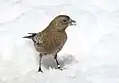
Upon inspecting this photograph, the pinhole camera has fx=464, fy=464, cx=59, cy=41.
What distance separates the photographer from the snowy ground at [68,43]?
3672mm

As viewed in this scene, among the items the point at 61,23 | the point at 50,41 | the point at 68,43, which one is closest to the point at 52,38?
the point at 50,41

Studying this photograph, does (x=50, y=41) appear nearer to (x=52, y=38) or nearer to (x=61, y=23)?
(x=52, y=38)

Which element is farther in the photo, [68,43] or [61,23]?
[68,43]

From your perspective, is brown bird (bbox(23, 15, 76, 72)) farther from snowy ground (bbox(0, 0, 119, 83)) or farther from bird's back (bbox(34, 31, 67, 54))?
snowy ground (bbox(0, 0, 119, 83))

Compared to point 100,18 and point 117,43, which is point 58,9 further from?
point 117,43

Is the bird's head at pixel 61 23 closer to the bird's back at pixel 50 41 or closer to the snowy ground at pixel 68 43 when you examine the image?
the bird's back at pixel 50 41

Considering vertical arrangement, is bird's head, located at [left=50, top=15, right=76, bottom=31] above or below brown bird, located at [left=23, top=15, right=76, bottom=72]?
above

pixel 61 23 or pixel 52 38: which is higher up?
pixel 61 23

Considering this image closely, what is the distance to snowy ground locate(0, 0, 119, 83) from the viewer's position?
12.0ft

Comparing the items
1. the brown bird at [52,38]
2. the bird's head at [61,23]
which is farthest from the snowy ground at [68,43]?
the bird's head at [61,23]

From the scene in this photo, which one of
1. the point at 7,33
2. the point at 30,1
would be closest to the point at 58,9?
the point at 30,1

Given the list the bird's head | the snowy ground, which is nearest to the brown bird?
the bird's head

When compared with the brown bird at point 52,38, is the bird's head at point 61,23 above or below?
above

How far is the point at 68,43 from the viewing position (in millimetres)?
4207
